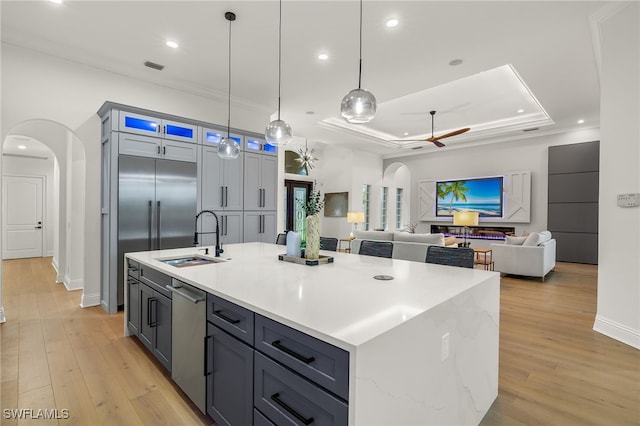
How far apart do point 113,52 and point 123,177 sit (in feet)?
5.06

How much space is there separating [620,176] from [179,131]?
521 cm

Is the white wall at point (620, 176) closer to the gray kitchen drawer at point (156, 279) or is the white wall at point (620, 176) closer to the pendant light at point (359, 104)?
the pendant light at point (359, 104)

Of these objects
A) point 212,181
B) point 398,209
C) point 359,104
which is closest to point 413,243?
point 212,181

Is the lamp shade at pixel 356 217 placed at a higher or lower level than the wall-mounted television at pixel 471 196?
lower

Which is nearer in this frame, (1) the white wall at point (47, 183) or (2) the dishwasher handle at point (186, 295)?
(2) the dishwasher handle at point (186, 295)

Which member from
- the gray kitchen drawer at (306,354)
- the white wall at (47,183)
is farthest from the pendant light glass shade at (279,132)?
the white wall at (47,183)

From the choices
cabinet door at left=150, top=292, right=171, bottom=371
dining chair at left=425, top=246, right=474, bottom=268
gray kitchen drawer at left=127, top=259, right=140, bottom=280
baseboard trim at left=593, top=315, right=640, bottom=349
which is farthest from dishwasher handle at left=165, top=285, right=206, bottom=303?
baseboard trim at left=593, top=315, right=640, bottom=349

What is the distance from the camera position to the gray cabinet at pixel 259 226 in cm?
528

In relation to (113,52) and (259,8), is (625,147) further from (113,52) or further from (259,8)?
(113,52)

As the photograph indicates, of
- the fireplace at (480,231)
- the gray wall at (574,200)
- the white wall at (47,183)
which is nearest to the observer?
the gray wall at (574,200)

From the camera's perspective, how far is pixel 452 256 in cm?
256

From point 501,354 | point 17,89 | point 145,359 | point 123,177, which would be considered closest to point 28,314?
point 123,177

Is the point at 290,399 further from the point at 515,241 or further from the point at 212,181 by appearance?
the point at 515,241

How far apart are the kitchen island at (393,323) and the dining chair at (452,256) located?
11.6 inches
